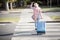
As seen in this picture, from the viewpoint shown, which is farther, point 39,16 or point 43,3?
point 43,3

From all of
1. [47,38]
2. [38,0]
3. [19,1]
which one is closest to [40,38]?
[47,38]

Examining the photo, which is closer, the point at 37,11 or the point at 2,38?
the point at 2,38

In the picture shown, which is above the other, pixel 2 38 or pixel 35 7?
pixel 35 7

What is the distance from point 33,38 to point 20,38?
25.8 inches

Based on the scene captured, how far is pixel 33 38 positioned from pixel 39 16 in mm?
2239

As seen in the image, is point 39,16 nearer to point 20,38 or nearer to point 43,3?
point 20,38

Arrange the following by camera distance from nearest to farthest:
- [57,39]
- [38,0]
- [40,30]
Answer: [57,39] → [40,30] → [38,0]

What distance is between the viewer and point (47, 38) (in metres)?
10.6

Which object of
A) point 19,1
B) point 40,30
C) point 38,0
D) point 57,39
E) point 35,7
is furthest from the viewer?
point 38,0

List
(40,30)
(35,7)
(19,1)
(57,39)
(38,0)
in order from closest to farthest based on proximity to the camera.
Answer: (57,39) < (40,30) < (35,7) < (19,1) < (38,0)

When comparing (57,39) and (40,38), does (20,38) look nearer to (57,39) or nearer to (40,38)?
(40,38)

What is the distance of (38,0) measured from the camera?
56344 millimetres

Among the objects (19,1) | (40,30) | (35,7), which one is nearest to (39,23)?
(40,30)

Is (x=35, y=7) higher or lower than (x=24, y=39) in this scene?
higher
